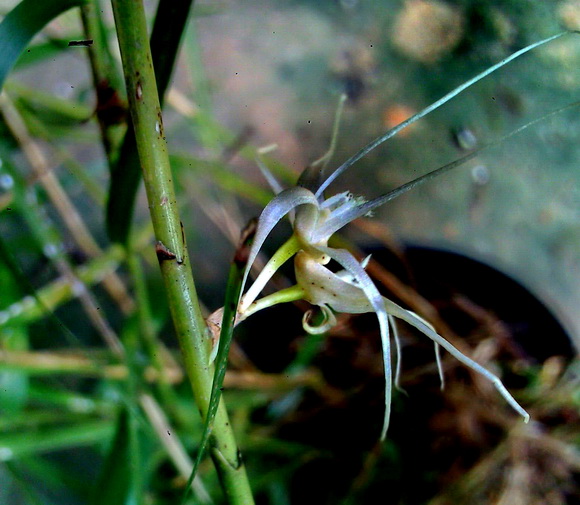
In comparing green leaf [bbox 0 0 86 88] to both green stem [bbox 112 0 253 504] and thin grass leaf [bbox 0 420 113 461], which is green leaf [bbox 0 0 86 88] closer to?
green stem [bbox 112 0 253 504]

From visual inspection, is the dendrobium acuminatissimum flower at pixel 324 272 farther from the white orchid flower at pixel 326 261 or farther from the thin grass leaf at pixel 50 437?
the thin grass leaf at pixel 50 437

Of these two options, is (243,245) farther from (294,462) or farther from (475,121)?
(294,462)

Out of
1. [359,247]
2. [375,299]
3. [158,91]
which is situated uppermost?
[158,91]

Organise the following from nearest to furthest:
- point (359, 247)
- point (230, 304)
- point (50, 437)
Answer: point (230, 304)
point (50, 437)
point (359, 247)

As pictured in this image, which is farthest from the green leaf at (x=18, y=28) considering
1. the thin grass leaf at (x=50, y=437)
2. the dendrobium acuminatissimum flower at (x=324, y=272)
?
the thin grass leaf at (x=50, y=437)

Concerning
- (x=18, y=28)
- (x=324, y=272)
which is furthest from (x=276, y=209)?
(x=18, y=28)

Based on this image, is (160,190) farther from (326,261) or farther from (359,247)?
(359,247)

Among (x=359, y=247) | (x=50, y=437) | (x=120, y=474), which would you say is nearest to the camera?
(x=120, y=474)

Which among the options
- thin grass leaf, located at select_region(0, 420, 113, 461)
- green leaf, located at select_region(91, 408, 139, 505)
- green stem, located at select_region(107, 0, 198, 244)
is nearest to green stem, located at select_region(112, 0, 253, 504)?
green stem, located at select_region(107, 0, 198, 244)
